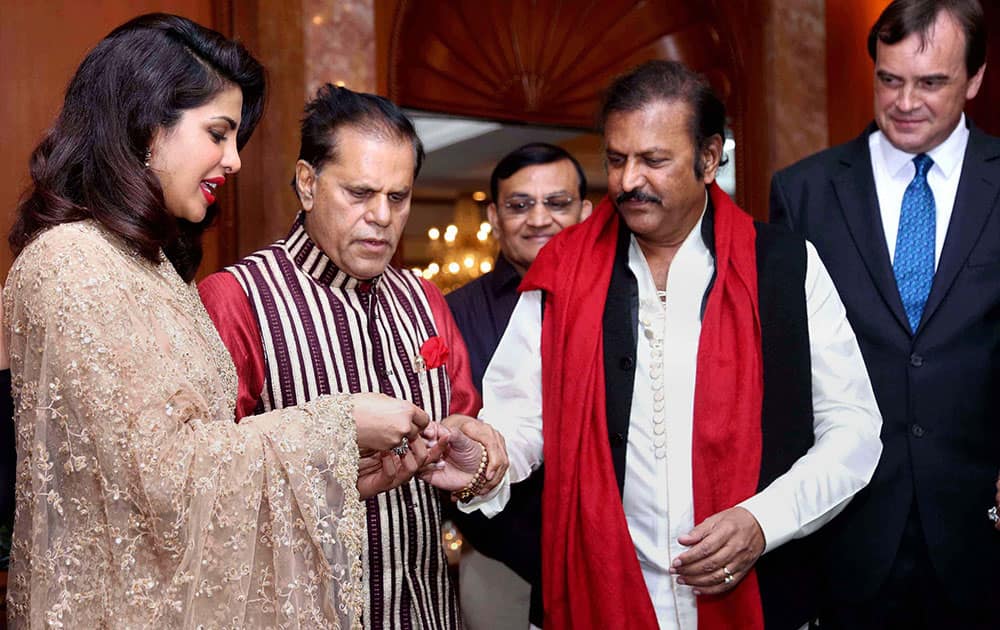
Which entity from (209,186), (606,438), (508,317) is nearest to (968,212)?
(606,438)

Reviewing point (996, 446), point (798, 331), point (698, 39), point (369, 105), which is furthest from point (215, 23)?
point (996, 446)

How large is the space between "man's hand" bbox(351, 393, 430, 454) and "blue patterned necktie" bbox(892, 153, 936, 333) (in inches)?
54.7

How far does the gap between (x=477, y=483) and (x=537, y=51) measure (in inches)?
121

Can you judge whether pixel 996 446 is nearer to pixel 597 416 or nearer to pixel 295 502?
pixel 597 416

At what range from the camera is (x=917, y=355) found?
8.78ft

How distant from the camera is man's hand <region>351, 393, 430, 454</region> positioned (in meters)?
1.94

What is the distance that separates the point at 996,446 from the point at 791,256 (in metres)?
0.74

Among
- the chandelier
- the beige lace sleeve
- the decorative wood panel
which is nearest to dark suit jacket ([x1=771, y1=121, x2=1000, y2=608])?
the beige lace sleeve

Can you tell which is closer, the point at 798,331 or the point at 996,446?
the point at 798,331

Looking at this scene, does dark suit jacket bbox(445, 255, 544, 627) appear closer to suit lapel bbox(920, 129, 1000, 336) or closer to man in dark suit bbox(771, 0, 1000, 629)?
man in dark suit bbox(771, 0, 1000, 629)

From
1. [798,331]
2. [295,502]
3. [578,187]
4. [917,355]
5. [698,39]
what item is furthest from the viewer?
[698,39]

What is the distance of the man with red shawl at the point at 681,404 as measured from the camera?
7.79 feet

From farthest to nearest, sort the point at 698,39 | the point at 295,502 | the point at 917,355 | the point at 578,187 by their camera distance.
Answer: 1. the point at 698,39
2. the point at 578,187
3. the point at 917,355
4. the point at 295,502

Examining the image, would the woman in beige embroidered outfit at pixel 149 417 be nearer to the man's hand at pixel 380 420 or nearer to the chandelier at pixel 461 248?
the man's hand at pixel 380 420
